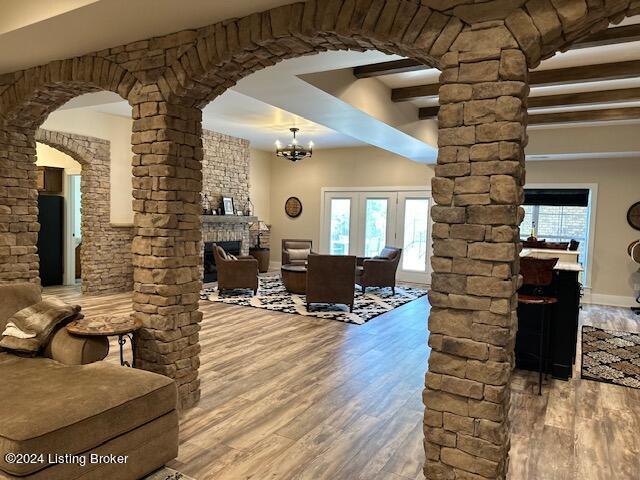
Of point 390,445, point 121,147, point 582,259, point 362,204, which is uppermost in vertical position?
point 121,147

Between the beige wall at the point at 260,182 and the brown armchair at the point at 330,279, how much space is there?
17.2ft

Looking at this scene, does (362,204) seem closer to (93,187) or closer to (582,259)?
(582,259)

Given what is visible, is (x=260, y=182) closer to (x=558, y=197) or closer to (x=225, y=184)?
(x=225, y=184)

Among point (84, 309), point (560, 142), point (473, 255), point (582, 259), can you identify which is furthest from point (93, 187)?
point (582, 259)

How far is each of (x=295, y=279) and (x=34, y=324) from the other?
17.0 ft

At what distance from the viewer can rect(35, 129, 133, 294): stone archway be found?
7305 millimetres

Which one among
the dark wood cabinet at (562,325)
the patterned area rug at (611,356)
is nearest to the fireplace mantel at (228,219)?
the dark wood cabinet at (562,325)

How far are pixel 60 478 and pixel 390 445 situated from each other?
6.25ft

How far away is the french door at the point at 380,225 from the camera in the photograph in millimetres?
9914

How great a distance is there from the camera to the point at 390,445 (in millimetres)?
2885

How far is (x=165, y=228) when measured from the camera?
9.87 feet

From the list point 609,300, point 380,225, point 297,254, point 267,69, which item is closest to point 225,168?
point 297,254

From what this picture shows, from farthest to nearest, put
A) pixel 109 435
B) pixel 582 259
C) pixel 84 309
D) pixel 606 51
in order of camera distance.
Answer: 1. pixel 582 259
2. pixel 84 309
3. pixel 606 51
4. pixel 109 435

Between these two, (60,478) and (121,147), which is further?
(121,147)
